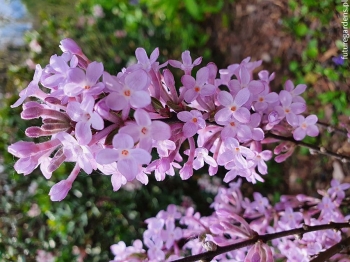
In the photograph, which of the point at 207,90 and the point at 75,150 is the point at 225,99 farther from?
the point at 75,150

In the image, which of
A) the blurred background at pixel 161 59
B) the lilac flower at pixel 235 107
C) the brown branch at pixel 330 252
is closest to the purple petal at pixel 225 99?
the lilac flower at pixel 235 107

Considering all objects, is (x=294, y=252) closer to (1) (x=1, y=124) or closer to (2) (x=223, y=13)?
(1) (x=1, y=124)

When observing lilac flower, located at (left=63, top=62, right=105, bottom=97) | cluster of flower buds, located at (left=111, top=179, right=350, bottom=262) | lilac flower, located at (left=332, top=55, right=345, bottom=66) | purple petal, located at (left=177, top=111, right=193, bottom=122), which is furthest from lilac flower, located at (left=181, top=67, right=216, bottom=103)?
lilac flower, located at (left=332, top=55, right=345, bottom=66)

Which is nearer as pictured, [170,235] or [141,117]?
[141,117]

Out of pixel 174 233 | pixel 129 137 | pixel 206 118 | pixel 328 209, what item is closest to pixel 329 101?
pixel 328 209

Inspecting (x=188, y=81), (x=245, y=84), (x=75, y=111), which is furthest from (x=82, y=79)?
(x=245, y=84)
